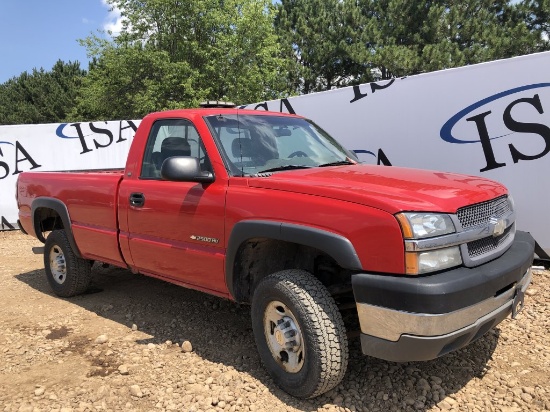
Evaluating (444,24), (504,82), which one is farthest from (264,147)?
(444,24)

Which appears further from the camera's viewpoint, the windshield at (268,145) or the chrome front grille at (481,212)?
the windshield at (268,145)

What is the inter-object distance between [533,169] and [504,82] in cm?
107

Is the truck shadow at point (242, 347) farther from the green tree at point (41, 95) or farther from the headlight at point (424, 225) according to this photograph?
the green tree at point (41, 95)

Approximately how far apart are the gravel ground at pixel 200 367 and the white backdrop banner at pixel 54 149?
20.9ft

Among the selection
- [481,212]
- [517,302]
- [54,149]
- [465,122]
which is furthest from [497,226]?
[54,149]

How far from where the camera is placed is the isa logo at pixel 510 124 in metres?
5.19

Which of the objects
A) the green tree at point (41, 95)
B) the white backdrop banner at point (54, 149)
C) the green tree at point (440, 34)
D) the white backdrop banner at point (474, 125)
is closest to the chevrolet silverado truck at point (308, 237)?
the white backdrop banner at point (474, 125)

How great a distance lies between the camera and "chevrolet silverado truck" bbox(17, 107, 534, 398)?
2.47m

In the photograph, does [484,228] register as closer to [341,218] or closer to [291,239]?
[341,218]

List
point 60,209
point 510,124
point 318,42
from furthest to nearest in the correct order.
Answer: point 318,42
point 510,124
point 60,209

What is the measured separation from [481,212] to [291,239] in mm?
1163

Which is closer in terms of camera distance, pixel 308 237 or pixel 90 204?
pixel 308 237

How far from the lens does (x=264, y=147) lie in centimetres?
362

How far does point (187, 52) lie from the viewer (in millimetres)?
21109
